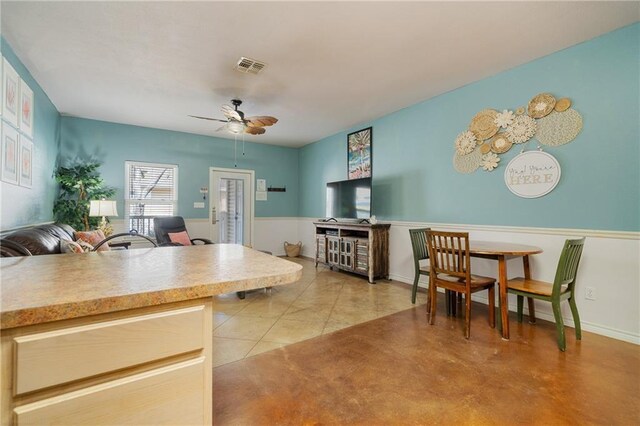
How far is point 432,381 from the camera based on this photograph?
1.77m

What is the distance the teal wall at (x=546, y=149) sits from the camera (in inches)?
92.6

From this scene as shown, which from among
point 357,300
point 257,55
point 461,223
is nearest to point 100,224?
point 257,55

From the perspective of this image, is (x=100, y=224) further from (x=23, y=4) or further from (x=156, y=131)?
(x=23, y=4)

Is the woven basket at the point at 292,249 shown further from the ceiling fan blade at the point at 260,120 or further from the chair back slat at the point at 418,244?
the chair back slat at the point at 418,244

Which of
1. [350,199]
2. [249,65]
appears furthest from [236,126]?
[350,199]

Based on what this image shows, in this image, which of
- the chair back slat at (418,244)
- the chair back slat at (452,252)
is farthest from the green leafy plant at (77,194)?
the chair back slat at (452,252)

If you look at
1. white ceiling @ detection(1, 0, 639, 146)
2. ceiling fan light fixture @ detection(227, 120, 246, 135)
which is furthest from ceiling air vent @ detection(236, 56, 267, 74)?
ceiling fan light fixture @ detection(227, 120, 246, 135)

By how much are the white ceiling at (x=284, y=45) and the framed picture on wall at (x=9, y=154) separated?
0.82 metres

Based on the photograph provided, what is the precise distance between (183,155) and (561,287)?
5834 millimetres

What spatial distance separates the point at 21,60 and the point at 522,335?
5369mm

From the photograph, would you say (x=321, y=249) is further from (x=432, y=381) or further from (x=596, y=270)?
(x=596, y=270)

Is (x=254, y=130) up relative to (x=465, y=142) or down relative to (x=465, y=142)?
up

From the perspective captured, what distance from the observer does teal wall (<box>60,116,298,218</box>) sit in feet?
15.0

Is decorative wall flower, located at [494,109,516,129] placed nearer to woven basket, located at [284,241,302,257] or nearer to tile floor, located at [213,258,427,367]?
tile floor, located at [213,258,427,367]
